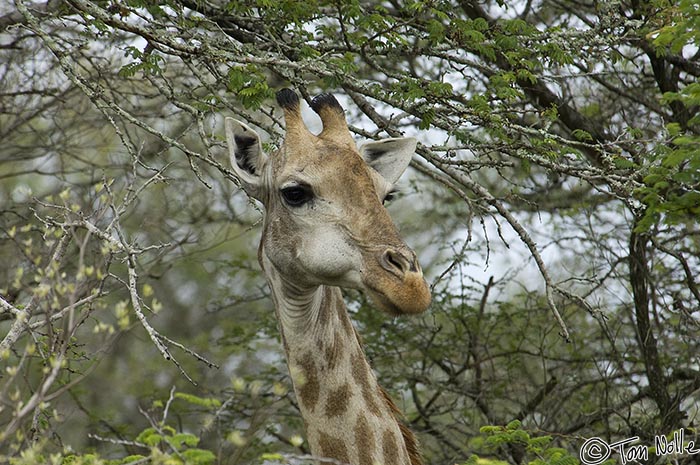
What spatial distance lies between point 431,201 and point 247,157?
695cm

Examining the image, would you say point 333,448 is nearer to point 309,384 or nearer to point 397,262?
point 309,384

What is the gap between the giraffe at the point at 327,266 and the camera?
5.11 meters

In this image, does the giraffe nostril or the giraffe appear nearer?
the giraffe nostril

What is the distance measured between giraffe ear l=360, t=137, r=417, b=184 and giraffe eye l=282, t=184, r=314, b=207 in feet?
2.88

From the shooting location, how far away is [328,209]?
5.28 m

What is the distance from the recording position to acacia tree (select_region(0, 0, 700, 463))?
18.3 feet

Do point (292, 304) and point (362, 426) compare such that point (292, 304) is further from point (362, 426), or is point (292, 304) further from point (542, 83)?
point (542, 83)

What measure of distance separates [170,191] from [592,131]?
6.93 m

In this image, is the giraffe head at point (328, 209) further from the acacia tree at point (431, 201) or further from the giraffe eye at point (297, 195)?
the acacia tree at point (431, 201)

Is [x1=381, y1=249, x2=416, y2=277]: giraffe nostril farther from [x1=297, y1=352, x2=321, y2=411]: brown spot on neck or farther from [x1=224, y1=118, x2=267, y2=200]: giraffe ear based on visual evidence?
[x1=224, y1=118, x2=267, y2=200]: giraffe ear

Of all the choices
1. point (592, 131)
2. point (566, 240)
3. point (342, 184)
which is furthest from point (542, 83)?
point (342, 184)

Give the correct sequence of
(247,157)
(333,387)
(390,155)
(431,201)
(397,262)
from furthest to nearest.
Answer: (431,201)
(390,155)
(247,157)
(333,387)
(397,262)

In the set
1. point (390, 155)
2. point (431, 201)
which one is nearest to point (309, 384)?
point (390, 155)

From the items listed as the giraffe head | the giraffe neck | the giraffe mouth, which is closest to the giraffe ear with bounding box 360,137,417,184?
the giraffe head
